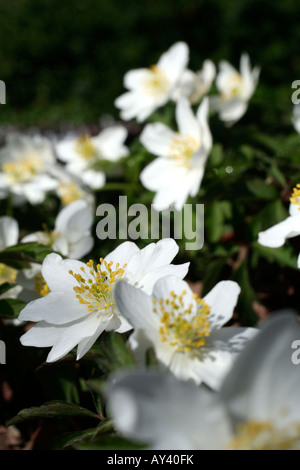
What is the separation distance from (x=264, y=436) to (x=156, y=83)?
1588 mm

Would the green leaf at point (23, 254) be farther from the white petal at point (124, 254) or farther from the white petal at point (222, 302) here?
the white petal at point (222, 302)

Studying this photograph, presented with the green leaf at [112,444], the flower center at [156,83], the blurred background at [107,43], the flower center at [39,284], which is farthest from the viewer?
the blurred background at [107,43]

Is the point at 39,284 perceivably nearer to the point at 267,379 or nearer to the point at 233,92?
the point at 267,379

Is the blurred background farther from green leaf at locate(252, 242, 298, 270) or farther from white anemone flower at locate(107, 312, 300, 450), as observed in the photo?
white anemone flower at locate(107, 312, 300, 450)

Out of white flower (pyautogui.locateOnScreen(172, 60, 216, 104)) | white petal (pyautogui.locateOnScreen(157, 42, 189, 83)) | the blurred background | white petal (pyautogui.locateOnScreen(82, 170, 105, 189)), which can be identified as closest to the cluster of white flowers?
white petal (pyautogui.locateOnScreen(82, 170, 105, 189))

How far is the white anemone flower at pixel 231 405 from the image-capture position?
57 cm

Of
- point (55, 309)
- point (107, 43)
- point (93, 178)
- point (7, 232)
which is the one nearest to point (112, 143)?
point (93, 178)

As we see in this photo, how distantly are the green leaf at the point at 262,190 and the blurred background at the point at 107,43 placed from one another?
3.05 m

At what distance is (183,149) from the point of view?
1564mm

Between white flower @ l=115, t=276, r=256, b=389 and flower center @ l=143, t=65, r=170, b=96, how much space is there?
125 centimetres

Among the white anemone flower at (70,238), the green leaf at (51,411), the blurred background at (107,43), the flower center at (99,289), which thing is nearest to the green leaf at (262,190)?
the white anemone flower at (70,238)

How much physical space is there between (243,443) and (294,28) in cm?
497

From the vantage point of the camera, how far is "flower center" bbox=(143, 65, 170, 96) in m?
1.96

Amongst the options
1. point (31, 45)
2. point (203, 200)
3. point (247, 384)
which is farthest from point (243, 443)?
point (31, 45)
